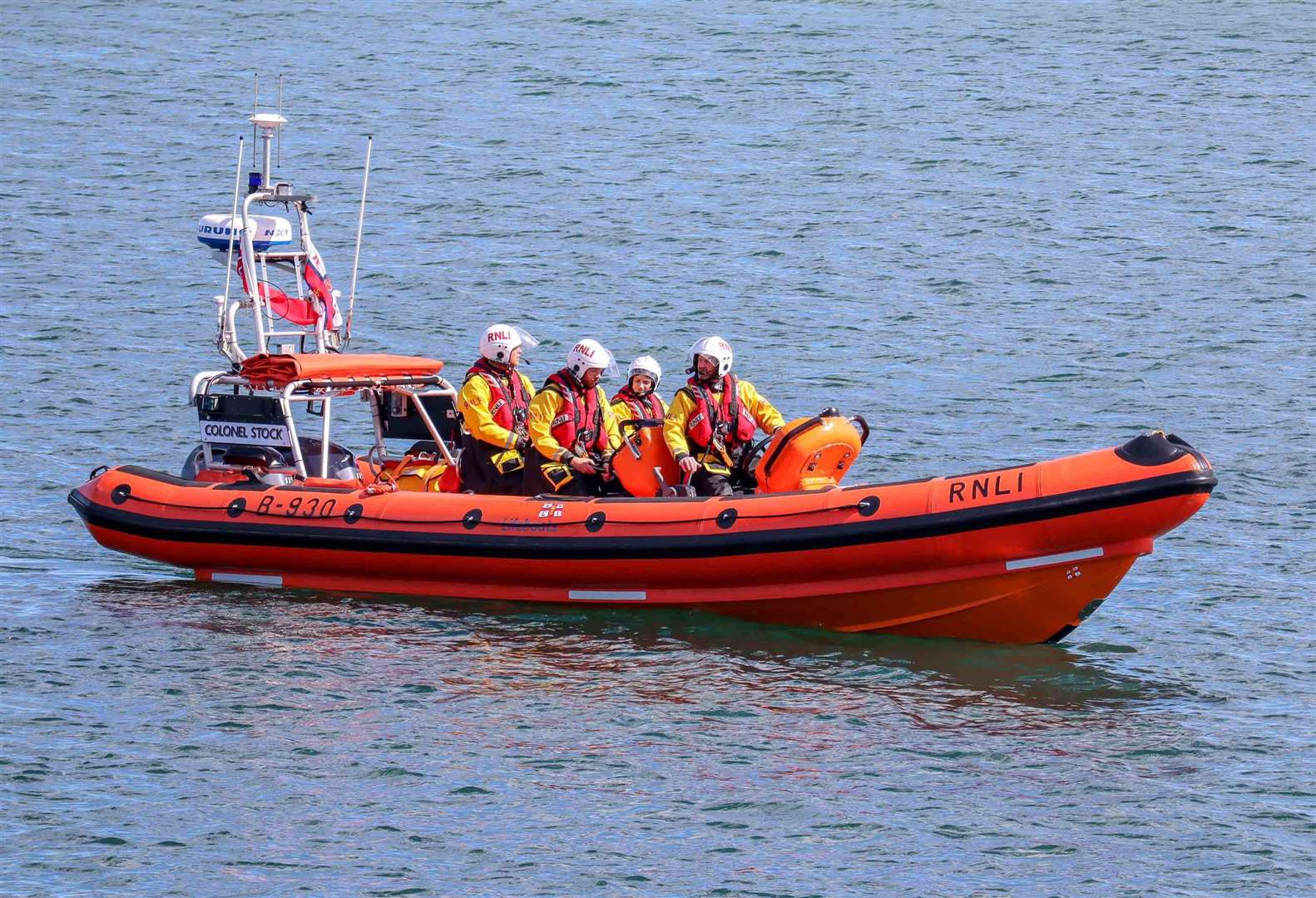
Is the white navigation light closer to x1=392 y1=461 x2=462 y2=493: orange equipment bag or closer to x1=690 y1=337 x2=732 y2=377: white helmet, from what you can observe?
x1=392 y1=461 x2=462 y2=493: orange equipment bag

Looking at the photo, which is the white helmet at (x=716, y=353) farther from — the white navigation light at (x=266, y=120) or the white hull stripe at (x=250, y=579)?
the white navigation light at (x=266, y=120)

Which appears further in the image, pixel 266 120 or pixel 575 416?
pixel 266 120

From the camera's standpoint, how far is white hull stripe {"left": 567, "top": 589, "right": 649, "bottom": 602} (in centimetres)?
939

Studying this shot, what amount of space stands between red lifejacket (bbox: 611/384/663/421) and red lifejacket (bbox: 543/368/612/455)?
0.45ft

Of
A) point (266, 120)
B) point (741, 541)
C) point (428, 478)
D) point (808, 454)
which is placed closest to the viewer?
point (741, 541)

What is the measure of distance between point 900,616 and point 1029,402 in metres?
5.97

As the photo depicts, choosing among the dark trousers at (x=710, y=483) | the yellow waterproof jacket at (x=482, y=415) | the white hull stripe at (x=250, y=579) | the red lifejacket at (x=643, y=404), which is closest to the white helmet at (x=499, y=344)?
the yellow waterproof jacket at (x=482, y=415)

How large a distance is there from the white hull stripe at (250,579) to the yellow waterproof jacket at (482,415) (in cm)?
128

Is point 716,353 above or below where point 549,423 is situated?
above

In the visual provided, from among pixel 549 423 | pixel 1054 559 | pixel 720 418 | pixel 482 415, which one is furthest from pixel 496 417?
pixel 1054 559

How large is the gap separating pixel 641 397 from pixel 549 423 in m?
0.48

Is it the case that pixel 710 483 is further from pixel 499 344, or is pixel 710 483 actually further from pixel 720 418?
pixel 499 344

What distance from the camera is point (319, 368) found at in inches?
398

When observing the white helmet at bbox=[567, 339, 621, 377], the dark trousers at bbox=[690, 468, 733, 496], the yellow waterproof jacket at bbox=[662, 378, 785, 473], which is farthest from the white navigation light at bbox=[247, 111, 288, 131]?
the dark trousers at bbox=[690, 468, 733, 496]
